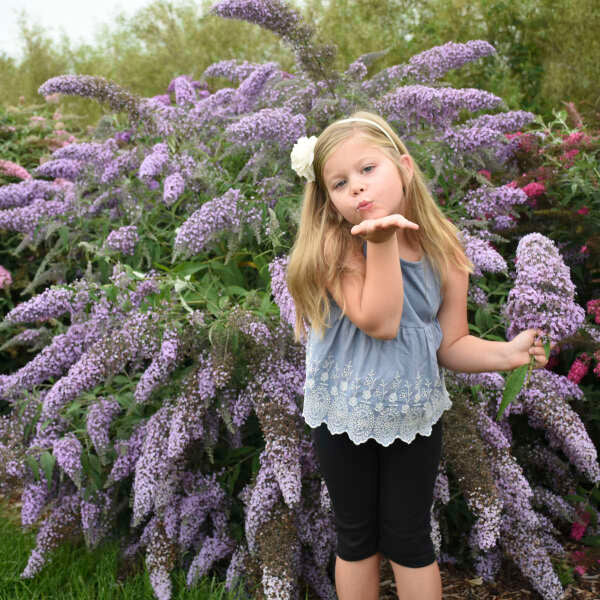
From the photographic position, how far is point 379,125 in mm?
1875

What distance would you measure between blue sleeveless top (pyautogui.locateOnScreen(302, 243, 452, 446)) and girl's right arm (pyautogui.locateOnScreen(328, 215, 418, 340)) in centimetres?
11

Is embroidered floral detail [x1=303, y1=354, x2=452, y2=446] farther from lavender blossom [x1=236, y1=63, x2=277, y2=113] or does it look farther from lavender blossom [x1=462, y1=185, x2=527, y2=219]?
lavender blossom [x1=236, y1=63, x2=277, y2=113]

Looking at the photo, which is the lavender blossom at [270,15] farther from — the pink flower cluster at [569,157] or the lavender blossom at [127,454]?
the lavender blossom at [127,454]

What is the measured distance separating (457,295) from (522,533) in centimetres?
110

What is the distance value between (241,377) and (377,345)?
0.91 meters

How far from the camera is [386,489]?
197cm

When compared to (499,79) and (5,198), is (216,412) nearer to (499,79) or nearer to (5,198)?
(5,198)

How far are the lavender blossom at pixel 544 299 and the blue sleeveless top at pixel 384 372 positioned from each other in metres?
0.24

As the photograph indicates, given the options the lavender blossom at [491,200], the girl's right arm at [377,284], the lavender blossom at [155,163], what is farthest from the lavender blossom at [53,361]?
the lavender blossom at [491,200]

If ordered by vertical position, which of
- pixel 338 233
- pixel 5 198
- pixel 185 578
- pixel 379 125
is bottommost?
pixel 185 578

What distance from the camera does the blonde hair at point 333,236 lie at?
1.79m

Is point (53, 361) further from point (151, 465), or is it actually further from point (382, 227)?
point (382, 227)

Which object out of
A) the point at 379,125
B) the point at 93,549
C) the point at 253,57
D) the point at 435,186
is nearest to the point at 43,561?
the point at 93,549

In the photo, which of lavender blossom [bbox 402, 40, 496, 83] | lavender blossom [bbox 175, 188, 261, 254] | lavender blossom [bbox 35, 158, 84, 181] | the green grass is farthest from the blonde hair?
lavender blossom [bbox 35, 158, 84, 181]
